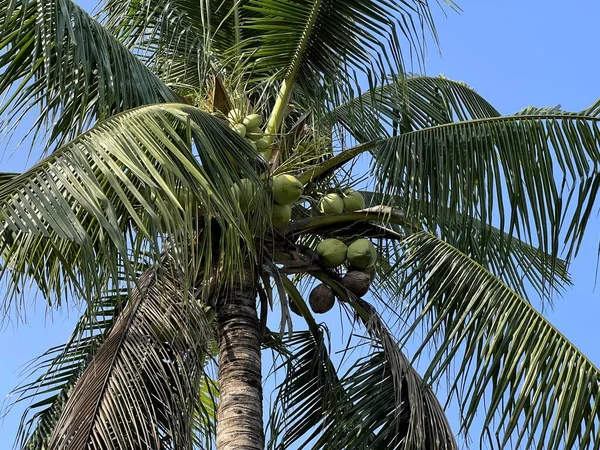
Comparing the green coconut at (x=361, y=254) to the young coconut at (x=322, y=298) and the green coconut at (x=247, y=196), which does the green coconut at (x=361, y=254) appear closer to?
the young coconut at (x=322, y=298)

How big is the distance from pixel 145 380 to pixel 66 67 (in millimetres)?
1609

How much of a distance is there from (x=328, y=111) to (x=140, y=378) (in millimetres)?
1923

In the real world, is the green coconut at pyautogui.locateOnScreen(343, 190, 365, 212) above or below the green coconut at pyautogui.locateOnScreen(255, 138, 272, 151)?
below

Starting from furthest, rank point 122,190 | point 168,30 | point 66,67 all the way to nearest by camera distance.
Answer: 1. point 168,30
2. point 66,67
3. point 122,190

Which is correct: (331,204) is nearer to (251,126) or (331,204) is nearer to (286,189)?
(286,189)

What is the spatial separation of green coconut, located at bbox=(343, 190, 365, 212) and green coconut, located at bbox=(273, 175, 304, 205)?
1.77 feet

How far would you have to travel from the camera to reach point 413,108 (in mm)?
7359

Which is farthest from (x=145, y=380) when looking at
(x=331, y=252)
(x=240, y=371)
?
(x=331, y=252)

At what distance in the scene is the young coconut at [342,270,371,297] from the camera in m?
6.00

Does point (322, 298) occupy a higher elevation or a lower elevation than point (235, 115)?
lower

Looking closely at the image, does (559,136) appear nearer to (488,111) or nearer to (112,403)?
(488,111)

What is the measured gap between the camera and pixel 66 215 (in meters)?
3.83

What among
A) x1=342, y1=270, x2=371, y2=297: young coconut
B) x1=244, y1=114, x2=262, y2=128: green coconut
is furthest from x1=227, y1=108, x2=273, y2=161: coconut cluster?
x1=342, y1=270, x2=371, y2=297: young coconut

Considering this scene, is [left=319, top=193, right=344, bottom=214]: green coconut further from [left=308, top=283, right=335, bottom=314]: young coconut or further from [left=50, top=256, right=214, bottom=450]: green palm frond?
[left=50, top=256, right=214, bottom=450]: green palm frond
